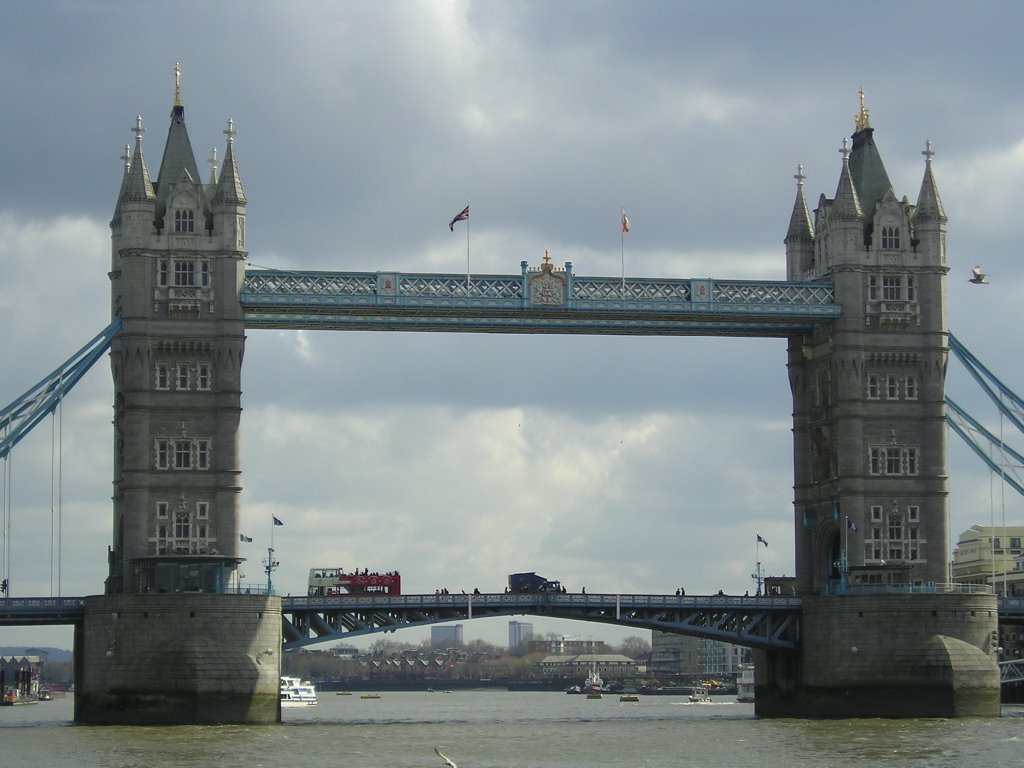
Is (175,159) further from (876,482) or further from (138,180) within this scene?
(876,482)

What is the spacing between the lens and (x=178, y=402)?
5295 inches

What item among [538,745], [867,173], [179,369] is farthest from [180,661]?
[867,173]

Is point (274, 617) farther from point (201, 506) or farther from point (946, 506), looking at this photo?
point (946, 506)

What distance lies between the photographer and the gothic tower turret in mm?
133625

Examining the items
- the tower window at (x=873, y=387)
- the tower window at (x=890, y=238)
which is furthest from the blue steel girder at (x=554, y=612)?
the tower window at (x=890, y=238)

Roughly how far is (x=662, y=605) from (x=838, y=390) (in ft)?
55.1

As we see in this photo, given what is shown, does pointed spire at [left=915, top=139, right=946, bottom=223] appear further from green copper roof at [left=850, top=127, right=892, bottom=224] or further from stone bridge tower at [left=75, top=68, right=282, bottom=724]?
stone bridge tower at [left=75, top=68, right=282, bottom=724]

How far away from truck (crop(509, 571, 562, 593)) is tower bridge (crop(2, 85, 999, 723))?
3248 mm

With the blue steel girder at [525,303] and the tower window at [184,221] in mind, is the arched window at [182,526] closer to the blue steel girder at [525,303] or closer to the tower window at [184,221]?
the blue steel girder at [525,303]

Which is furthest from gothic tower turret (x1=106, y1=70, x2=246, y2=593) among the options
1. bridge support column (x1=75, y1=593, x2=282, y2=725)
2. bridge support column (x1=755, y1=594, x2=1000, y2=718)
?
bridge support column (x1=755, y1=594, x2=1000, y2=718)

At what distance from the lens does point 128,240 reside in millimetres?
134750

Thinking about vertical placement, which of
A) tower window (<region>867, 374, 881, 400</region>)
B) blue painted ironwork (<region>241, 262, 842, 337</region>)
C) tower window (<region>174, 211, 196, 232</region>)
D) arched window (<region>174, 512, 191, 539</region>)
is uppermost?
tower window (<region>174, 211, 196, 232</region>)

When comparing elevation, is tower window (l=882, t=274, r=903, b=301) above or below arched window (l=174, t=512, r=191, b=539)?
above

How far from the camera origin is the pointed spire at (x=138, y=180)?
135 meters
